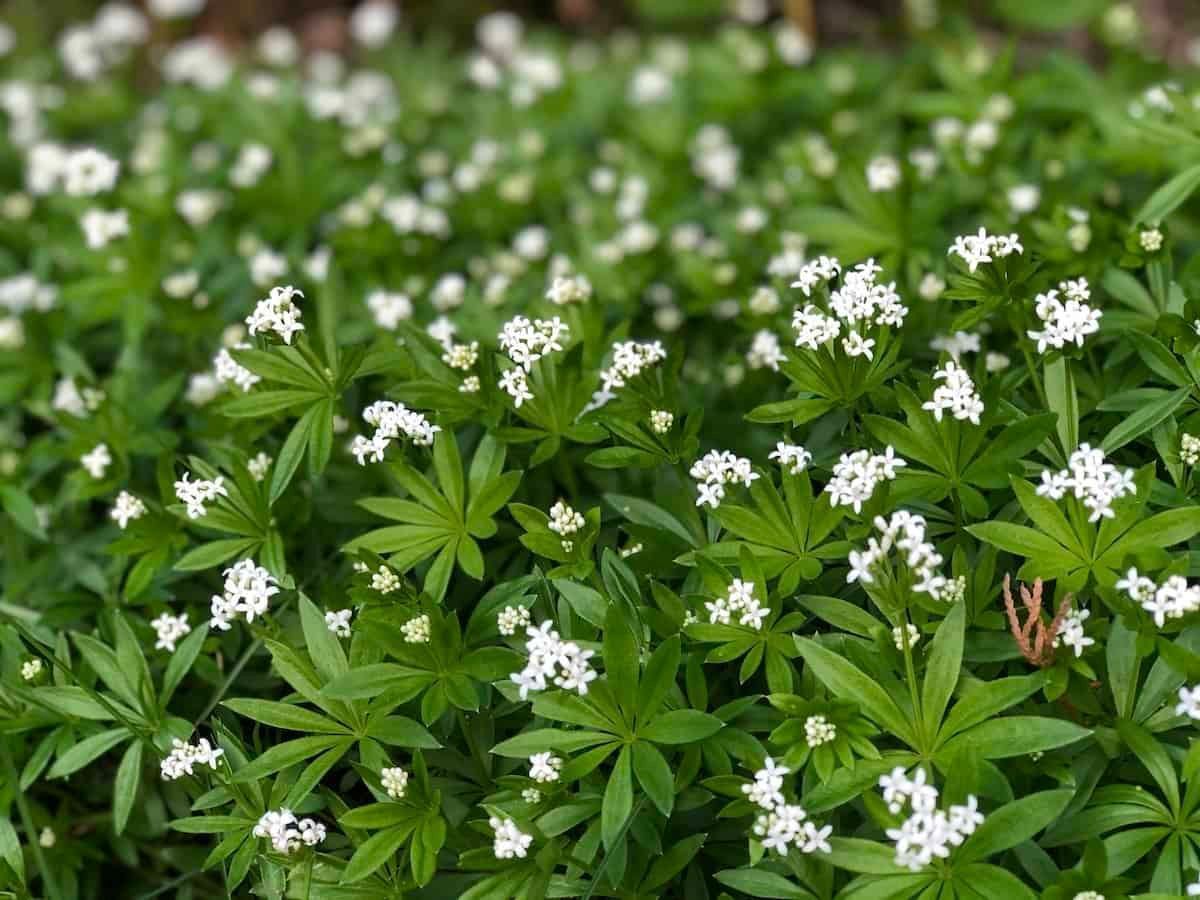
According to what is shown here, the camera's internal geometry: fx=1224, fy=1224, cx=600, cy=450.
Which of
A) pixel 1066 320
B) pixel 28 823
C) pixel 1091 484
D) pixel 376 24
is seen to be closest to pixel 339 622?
pixel 28 823

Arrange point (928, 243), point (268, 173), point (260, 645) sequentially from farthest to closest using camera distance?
point (268, 173) < point (928, 243) < point (260, 645)

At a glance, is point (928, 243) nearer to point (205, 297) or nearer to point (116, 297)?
point (205, 297)

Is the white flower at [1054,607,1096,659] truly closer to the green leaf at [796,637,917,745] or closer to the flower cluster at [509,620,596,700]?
Answer: the green leaf at [796,637,917,745]

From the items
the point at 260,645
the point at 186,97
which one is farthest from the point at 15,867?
the point at 186,97

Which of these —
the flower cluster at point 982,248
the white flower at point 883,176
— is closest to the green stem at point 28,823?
the flower cluster at point 982,248

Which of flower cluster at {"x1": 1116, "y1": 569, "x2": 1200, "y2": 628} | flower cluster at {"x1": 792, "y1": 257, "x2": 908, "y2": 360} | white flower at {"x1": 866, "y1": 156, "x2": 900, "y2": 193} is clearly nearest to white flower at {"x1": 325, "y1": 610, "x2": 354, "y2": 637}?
flower cluster at {"x1": 792, "y1": 257, "x2": 908, "y2": 360}

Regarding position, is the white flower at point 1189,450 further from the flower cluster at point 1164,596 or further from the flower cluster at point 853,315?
the flower cluster at point 853,315

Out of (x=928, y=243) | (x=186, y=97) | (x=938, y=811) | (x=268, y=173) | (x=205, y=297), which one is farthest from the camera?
(x=186, y=97)

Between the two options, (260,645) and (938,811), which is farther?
(260,645)
